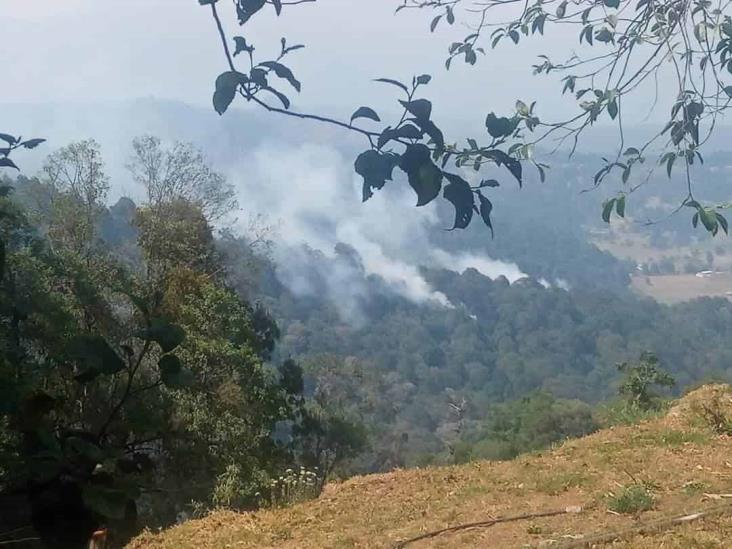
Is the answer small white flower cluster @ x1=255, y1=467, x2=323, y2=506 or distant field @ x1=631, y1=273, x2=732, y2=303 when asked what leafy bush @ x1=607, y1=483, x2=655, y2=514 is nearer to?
small white flower cluster @ x1=255, y1=467, x2=323, y2=506

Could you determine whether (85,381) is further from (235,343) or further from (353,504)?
(235,343)

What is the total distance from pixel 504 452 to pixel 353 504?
15670 mm

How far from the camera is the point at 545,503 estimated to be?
443 cm

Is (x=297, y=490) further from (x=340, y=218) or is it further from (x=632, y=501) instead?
(x=340, y=218)

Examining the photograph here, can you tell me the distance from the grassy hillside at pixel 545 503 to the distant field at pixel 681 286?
3104 inches

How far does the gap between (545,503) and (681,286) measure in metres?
88.9

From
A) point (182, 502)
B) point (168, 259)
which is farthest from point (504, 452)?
point (182, 502)

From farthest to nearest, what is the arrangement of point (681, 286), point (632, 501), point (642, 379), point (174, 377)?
point (681, 286)
point (642, 379)
point (632, 501)
point (174, 377)

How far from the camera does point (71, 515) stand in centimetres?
103

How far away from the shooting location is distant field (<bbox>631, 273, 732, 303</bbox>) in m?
81.8

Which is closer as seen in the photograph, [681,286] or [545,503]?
[545,503]

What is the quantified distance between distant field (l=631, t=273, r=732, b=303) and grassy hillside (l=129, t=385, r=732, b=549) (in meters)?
78.8

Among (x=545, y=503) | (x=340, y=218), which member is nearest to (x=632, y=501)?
(x=545, y=503)

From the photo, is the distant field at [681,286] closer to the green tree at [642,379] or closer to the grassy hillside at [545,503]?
the green tree at [642,379]
